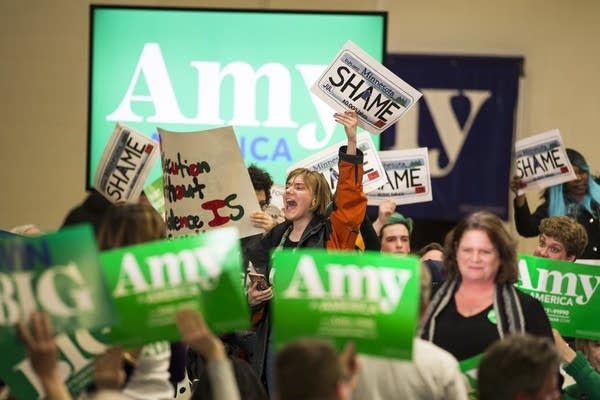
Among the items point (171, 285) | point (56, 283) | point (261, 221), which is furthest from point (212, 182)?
point (56, 283)

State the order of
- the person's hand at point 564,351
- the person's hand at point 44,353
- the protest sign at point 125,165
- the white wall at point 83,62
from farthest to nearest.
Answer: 1. the white wall at point 83,62
2. the protest sign at point 125,165
3. the person's hand at point 564,351
4. the person's hand at point 44,353

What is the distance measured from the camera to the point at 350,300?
130 inches

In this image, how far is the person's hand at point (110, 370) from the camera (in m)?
3.23

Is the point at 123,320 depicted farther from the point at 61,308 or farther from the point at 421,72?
the point at 421,72

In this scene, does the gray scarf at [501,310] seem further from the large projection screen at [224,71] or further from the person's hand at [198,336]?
the large projection screen at [224,71]

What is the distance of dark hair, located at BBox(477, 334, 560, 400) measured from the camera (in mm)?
3164

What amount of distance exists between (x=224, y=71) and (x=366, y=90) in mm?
3361

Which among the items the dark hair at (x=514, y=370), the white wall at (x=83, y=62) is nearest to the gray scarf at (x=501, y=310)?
the dark hair at (x=514, y=370)

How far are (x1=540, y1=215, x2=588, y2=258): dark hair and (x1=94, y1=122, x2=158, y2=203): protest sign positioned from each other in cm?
200

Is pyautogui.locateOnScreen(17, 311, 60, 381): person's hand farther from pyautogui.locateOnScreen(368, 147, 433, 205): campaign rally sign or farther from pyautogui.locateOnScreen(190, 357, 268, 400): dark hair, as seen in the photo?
pyautogui.locateOnScreen(368, 147, 433, 205): campaign rally sign

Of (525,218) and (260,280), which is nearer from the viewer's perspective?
(260,280)

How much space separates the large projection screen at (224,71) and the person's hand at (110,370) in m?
5.26

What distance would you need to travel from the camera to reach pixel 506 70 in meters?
10.1

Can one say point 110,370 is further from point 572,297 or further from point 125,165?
point 125,165
